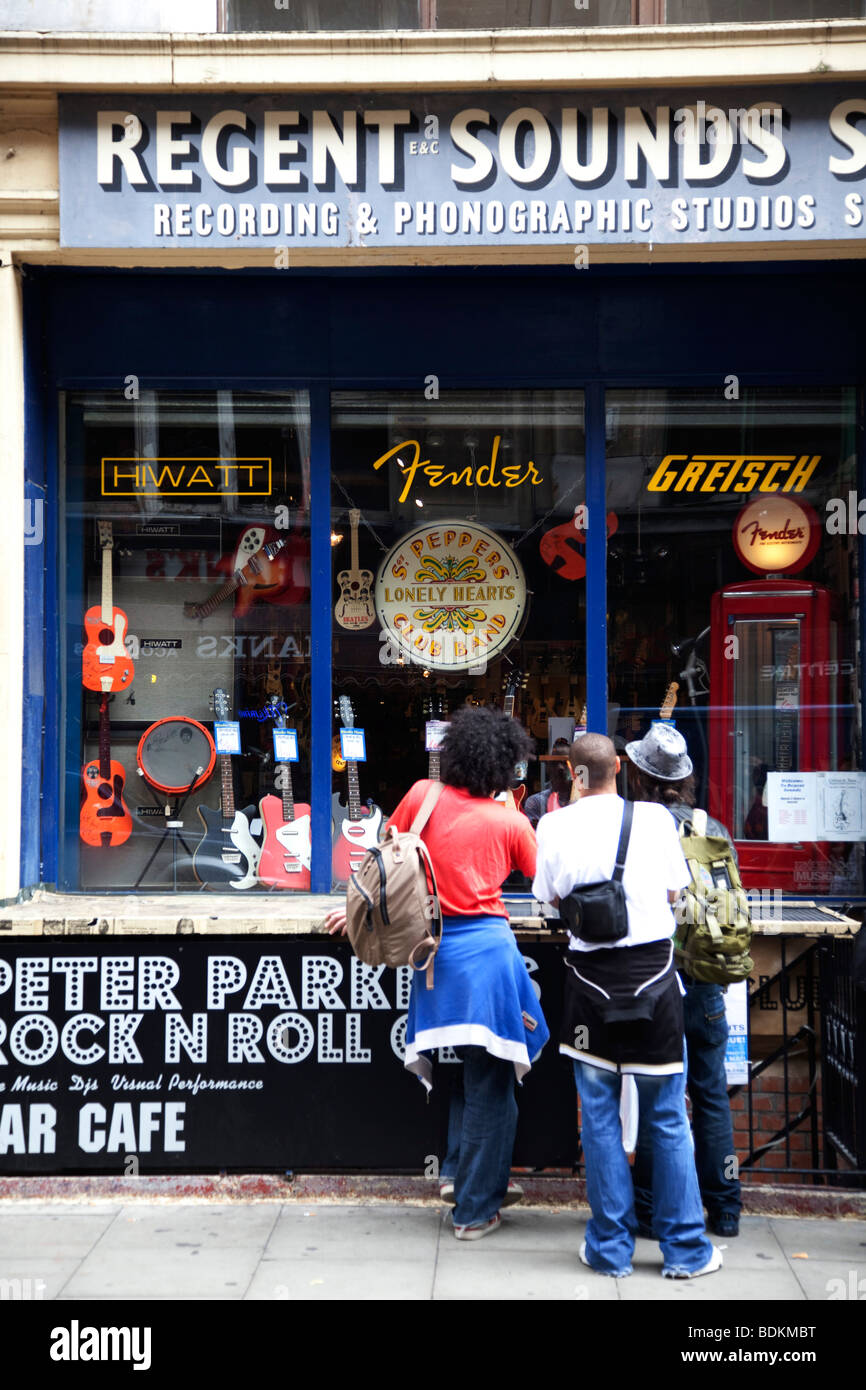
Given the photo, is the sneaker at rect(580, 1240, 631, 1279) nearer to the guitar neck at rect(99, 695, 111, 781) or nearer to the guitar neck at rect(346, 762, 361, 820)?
the guitar neck at rect(346, 762, 361, 820)

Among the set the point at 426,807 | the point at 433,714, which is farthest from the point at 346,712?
the point at 426,807

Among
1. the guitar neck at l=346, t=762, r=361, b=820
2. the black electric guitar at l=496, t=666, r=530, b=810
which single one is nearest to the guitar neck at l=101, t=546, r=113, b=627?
the guitar neck at l=346, t=762, r=361, b=820

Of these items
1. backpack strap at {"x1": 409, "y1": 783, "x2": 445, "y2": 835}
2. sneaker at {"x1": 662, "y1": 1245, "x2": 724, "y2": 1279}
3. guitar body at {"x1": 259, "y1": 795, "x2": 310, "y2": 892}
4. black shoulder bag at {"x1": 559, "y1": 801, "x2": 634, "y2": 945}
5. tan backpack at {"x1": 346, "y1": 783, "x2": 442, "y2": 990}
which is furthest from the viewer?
guitar body at {"x1": 259, "y1": 795, "x2": 310, "y2": 892}

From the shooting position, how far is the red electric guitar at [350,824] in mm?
6711

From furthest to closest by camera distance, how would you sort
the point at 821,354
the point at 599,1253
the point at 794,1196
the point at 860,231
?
the point at 821,354 < the point at 860,231 < the point at 794,1196 < the point at 599,1253

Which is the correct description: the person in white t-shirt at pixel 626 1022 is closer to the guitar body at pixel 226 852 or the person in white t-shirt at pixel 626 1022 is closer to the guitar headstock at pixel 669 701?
the guitar headstock at pixel 669 701

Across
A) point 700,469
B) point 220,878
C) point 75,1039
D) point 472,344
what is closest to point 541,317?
point 472,344

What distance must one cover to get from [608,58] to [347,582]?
9.72 feet

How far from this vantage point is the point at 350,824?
674cm

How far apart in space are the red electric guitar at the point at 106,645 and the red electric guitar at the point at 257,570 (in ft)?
2.20

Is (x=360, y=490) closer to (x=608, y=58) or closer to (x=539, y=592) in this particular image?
(x=539, y=592)

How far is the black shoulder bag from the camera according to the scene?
4387 mm

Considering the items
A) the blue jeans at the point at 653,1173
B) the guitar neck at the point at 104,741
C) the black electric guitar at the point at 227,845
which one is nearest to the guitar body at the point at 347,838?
the black electric guitar at the point at 227,845

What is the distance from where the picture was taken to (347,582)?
22.5 feet
